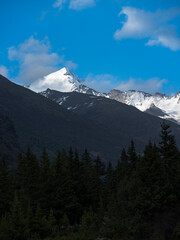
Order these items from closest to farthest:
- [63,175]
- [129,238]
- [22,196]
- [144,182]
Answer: [129,238]
[144,182]
[22,196]
[63,175]

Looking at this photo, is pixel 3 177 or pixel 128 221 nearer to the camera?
pixel 128 221

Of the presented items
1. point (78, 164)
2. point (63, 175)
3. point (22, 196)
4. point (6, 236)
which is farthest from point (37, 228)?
point (78, 164)

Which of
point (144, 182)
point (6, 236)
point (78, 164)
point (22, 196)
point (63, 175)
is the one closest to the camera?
point (6, 236)

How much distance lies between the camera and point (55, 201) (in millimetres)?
48094

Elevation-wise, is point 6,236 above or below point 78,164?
below

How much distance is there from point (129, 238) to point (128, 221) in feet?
6.13

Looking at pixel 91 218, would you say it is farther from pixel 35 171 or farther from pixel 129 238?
pixel 35 171

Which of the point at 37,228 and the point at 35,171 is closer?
the point at 37,228

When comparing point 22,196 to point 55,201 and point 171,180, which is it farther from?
point 171,180

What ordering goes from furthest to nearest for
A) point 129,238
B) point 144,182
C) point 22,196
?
point 22,196 → point 144,182 → point 129,238

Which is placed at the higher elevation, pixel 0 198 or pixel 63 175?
pixel 63 175

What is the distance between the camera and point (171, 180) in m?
39.4

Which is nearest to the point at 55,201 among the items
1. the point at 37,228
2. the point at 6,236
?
the point at 37,228

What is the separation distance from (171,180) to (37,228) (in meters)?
15.2
